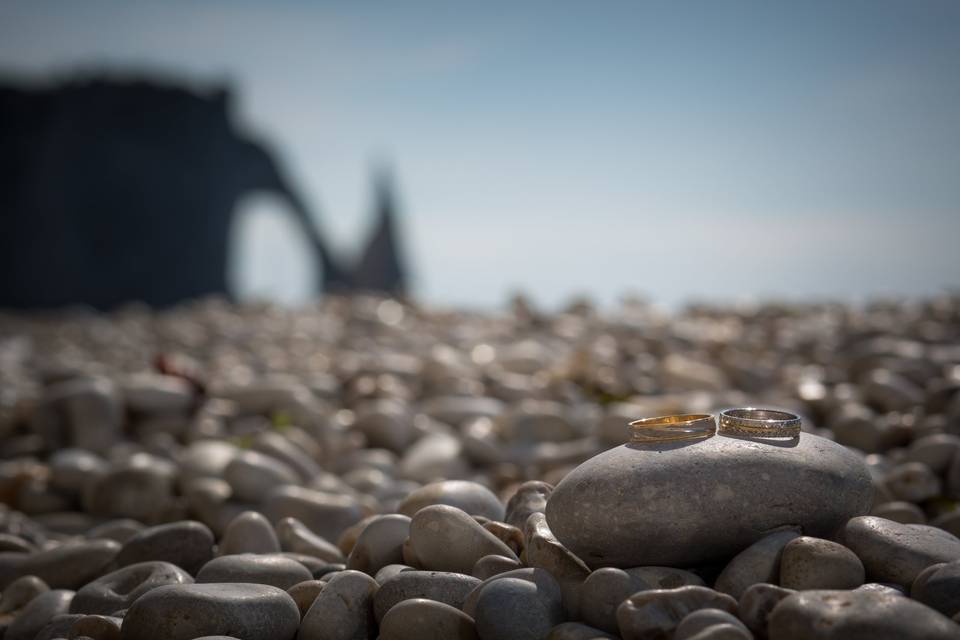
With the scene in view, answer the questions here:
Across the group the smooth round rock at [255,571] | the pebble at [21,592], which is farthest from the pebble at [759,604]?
the pebble at [21,592]

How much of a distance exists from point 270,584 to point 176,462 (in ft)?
5.79

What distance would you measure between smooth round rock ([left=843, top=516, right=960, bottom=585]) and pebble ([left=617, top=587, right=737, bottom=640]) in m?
0.38

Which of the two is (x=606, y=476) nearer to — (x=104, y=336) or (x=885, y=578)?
(x=885, y=578)

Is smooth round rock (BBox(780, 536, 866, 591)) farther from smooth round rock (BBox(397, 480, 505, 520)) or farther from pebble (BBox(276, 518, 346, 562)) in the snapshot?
pebble (BBox(276, 518, 346, 562))

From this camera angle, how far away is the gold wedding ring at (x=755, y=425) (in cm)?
187

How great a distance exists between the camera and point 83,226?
69.9ft

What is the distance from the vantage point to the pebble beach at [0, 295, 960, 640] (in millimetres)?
1607

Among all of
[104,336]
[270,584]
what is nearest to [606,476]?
[270,584]

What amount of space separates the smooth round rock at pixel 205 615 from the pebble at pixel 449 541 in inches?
13.3

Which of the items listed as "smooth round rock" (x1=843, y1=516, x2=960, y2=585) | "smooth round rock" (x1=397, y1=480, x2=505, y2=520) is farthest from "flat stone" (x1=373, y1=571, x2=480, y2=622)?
"smooth round rock" (x1=843, y1=516, x2=960, y2=585)

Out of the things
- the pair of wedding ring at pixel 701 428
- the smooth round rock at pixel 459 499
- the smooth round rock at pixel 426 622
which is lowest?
the smooth round rock at pixel 426 622

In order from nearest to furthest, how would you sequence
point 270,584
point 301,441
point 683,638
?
point 683,638, point 270,584, point 301,441

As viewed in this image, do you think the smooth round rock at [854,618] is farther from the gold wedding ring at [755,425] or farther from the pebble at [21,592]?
the pebble at [21,592]

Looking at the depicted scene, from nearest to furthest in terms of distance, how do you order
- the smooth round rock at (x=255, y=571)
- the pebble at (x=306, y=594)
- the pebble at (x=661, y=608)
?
the pebble at (x=661, y=608) < the pebble at (x=306, y=594) < the smooth round rock at (x=255, y=571)
